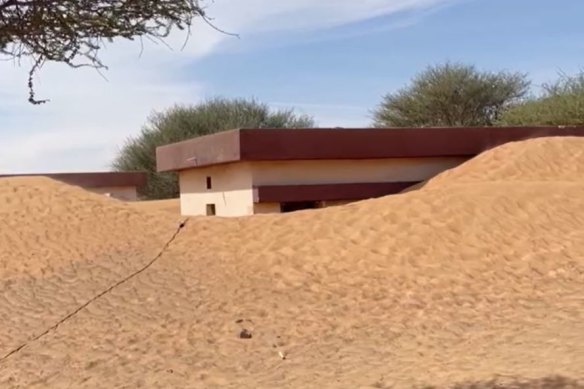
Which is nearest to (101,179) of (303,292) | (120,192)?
(120,192)

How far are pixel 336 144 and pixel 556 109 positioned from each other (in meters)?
18.3

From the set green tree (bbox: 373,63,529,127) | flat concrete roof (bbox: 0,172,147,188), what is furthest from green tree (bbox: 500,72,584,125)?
flat concrete roof (bbox: 0,172,147,188)

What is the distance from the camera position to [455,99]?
37.8m

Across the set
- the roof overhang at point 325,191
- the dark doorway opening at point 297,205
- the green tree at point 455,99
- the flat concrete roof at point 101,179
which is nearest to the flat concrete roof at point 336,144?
the roof overhang at point 325,191

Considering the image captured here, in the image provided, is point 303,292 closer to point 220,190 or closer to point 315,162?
point 315,162

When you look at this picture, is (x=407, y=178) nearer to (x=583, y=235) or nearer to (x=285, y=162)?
(x=285, y=162)

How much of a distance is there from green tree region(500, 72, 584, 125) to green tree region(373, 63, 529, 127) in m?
3.90

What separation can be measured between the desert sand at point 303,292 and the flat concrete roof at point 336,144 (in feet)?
3.56

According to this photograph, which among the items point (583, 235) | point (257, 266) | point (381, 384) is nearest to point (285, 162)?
point (257, 266)

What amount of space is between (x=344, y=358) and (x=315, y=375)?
0.67m

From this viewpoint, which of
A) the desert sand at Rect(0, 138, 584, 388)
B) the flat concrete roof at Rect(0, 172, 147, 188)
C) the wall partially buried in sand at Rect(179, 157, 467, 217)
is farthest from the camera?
the flat concrete roof at Rect(0, 172, 147, 188)

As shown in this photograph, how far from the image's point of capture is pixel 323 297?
1079 cm

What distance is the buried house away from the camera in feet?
51.6

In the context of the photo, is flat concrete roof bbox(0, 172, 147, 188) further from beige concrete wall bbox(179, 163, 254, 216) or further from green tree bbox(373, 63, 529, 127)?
green tree bbox(373, 63, 529, 127)
